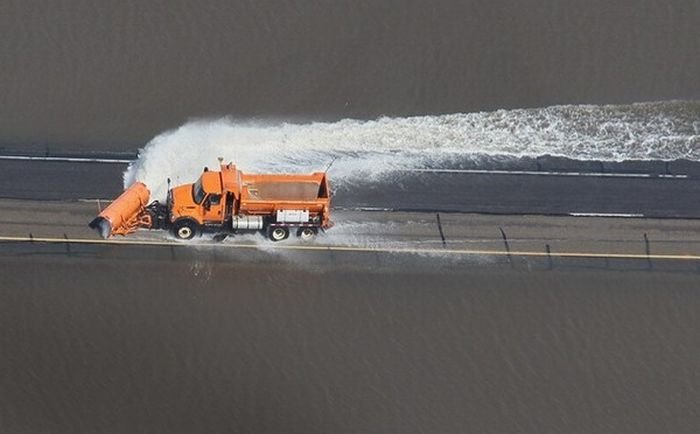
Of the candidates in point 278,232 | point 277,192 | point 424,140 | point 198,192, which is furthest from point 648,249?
point 198,192

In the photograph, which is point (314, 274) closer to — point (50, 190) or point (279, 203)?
point (279, 203)

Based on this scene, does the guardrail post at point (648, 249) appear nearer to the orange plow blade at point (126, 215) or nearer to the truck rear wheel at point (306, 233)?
the truck rear wheel at point (306, 233)

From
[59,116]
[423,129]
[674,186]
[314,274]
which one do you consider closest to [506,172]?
[423,129]

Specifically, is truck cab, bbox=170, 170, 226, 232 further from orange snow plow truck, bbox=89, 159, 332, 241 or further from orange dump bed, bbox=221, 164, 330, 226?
orange dump bed, bbox=221, 164, 330, 226

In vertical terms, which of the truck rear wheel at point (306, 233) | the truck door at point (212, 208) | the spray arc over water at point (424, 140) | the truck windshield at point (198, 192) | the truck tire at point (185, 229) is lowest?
the truck rear wheel at point (306, 233)

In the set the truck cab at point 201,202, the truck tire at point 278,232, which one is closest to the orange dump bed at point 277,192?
the truck cab at point 201,202

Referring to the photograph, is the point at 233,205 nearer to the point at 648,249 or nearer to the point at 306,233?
the point at 306,233
